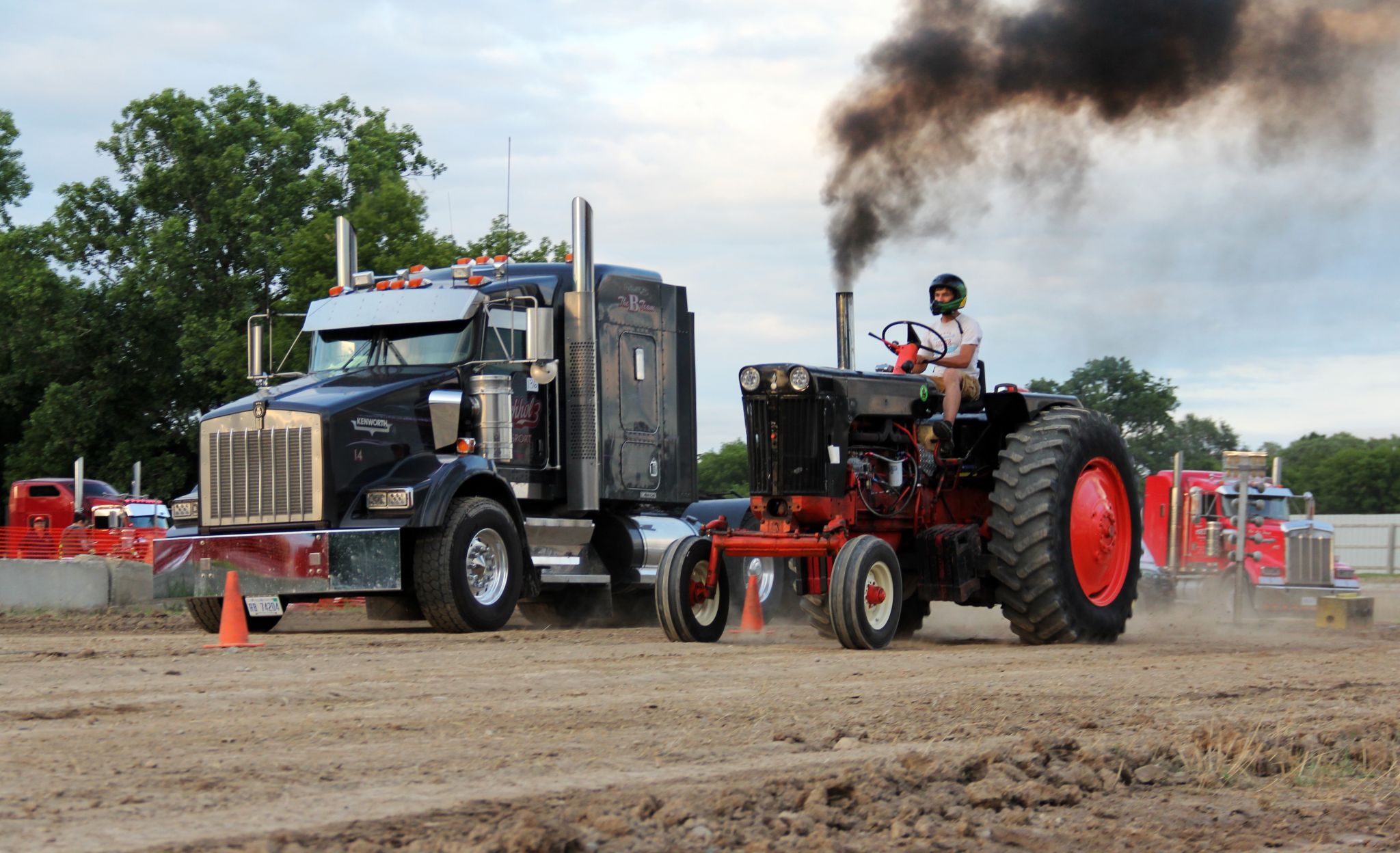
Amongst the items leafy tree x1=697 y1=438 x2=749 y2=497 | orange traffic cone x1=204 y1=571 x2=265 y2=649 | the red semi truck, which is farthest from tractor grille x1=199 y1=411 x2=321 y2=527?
leafy tree x1=697 y1=438 x2=749 y2=497

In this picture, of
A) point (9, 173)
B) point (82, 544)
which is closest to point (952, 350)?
point (82, 544)

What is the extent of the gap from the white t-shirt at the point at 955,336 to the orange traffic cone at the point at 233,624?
502cm

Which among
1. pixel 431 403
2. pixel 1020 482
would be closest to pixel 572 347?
pixel 431 403

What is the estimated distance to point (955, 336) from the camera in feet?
37.3

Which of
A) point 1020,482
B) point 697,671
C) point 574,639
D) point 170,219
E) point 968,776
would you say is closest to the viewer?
point 968,776

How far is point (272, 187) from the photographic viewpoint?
41125mm

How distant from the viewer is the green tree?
40.2 meters

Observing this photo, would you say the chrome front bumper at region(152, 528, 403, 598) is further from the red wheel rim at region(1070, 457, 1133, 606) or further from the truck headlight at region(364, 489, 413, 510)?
the red wheel rim at region(1070, 457, 1133, 606)

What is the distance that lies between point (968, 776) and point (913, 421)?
243 inches

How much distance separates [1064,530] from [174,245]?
33.8 metres

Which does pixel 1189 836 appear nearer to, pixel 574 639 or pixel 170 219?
pixel 574 639

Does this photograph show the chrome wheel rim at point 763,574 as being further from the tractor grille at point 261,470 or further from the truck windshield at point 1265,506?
the truck windshield at point 1265,506

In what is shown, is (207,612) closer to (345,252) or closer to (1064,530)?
(345,252)

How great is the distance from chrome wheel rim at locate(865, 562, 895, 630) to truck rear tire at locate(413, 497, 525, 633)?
11.1 feet
